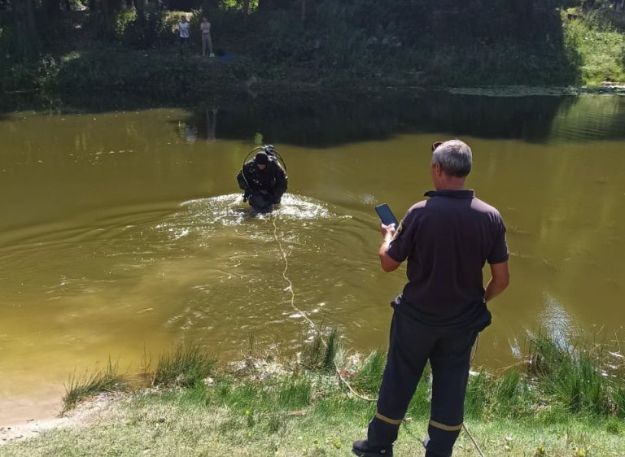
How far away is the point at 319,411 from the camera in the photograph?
4688mm

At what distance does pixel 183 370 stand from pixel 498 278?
2960 mm

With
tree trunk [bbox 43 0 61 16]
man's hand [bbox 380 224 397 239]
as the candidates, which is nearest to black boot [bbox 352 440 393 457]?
man's hand [bbox 380 224 397 239]

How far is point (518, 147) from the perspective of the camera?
1569cm

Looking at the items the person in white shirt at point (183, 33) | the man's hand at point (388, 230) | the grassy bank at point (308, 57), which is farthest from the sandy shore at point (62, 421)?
the person in white shirt at point (183, 33)

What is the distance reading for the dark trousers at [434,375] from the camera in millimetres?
3488

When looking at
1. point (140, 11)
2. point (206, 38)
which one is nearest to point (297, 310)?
point (206, 38)

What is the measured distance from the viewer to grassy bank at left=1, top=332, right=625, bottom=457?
13.1 ft

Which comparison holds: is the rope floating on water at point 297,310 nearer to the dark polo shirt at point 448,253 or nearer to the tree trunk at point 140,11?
the dark polo shirt at point 448,253

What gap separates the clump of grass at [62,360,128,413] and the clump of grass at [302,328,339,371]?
1.58 metres

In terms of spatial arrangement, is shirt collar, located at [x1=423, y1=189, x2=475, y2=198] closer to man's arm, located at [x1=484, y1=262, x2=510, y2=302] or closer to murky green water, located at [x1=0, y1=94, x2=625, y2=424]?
man's arm, located at [x1=484, y1=262, x2=510, y2=302]

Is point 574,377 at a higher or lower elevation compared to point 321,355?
higher

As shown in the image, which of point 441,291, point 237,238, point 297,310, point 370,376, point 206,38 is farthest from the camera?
point 206,38

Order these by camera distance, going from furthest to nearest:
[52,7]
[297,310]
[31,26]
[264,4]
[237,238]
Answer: [264,4], [52,7], [31,26], [237,238], [297,310]

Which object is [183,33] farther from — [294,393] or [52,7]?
[294,393]
